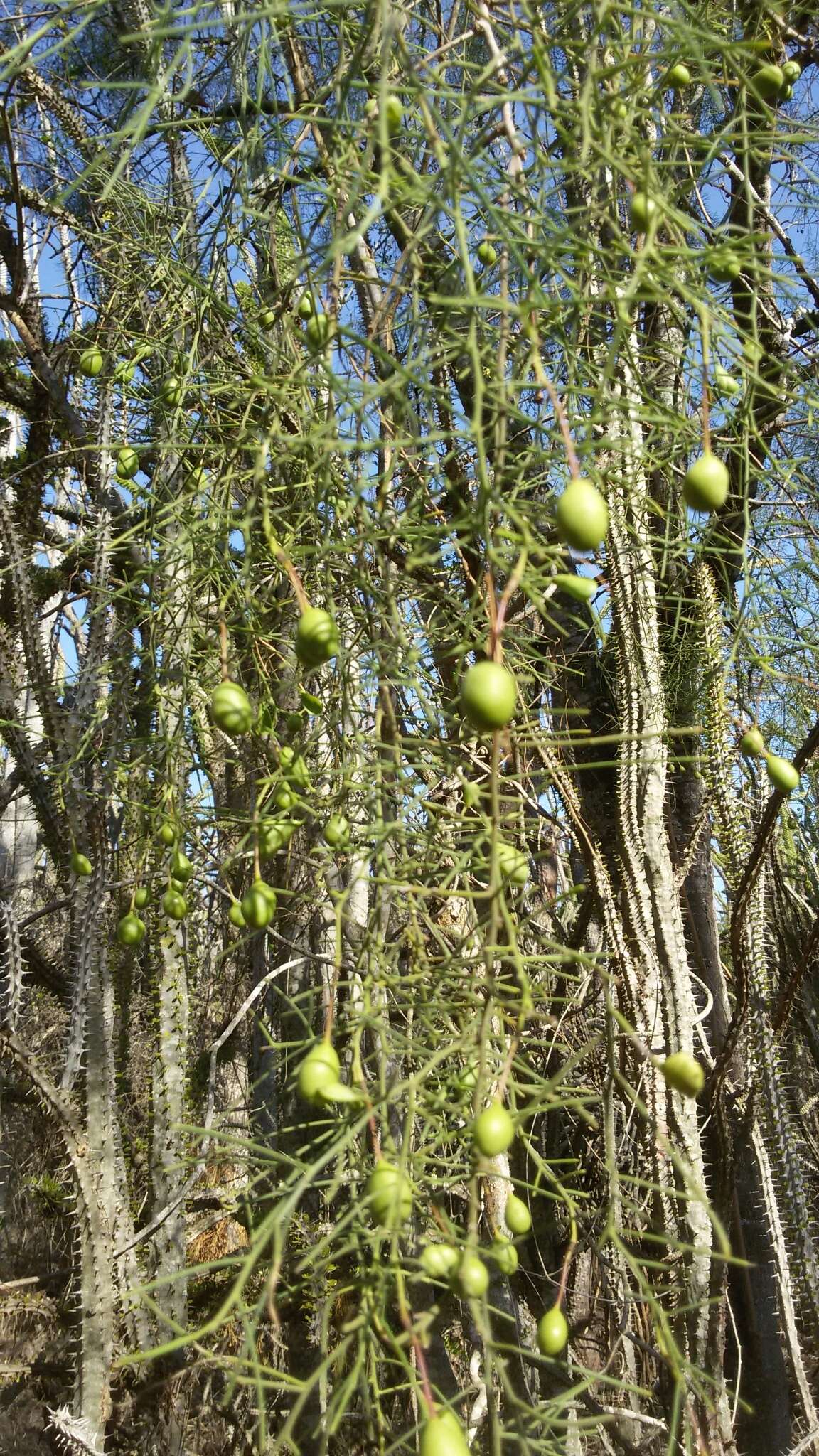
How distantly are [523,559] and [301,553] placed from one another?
270 mm

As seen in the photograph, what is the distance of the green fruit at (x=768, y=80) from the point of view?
831 mm

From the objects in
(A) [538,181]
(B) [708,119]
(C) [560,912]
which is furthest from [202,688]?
(B) [708,119]

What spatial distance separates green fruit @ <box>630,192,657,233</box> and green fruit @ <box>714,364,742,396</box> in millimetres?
A: 200

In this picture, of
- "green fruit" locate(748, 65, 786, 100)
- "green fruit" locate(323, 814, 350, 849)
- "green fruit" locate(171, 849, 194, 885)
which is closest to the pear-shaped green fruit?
"green fruit" locate(171, 849, 194, 885)

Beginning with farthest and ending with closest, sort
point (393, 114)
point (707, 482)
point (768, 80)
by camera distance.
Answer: point (768, 80)
point (393, 114)
point (707, 482)

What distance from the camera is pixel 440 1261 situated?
58 centimetres

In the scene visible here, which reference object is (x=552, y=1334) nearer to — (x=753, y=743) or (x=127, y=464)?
(x=753, y=743)

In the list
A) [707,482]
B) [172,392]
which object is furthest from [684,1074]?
[172,392]

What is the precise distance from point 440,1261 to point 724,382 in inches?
26.6

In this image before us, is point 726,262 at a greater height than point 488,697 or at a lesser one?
greater

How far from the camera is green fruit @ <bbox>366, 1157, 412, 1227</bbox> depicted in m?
0.51

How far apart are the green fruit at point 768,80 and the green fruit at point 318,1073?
77 centimetres

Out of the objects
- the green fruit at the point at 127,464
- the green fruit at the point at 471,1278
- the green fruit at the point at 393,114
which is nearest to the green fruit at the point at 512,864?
the green fruit at the point at 471,1278

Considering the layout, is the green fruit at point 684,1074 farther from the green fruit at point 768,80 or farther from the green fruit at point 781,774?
the green fruit at point 768,80
